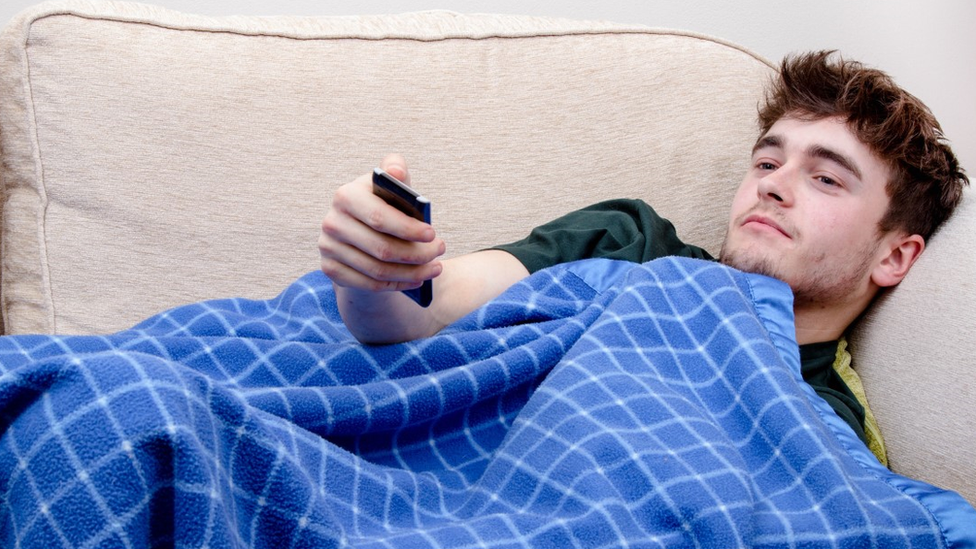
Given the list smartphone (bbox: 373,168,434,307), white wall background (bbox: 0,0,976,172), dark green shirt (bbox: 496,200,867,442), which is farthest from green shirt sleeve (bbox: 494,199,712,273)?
white wall background (bbox: 0,0,976,172)

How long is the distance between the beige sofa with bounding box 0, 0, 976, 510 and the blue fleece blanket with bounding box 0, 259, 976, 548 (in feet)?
0.58

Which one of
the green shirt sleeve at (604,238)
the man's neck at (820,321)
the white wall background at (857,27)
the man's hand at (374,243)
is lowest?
the man's neck at (820,321)

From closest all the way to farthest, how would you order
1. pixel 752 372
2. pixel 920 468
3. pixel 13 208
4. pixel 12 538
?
pixel 12 538 → pixel 752 372 → pixel 920 468 → pixel 13 208

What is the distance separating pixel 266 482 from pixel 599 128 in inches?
33.8

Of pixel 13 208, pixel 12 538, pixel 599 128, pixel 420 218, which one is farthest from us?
pixel 599 128

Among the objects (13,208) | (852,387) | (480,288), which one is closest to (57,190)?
(13,208)

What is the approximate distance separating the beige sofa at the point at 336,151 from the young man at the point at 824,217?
Answer: 0.05 meters

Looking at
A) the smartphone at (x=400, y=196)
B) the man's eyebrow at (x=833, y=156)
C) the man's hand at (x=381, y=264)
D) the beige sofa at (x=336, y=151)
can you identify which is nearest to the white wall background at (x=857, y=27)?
the beige sofa at (x=336, y=151)

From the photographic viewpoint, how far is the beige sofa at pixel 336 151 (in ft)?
3.57

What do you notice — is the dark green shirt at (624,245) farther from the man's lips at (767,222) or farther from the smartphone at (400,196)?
the smartphone at (400,196)

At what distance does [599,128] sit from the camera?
1271 mm

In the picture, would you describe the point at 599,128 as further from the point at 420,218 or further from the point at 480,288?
the point at 420,218

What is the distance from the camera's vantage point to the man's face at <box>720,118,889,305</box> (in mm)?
1112

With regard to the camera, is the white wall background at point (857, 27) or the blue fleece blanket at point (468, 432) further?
the white wall background at point (857, 27)
